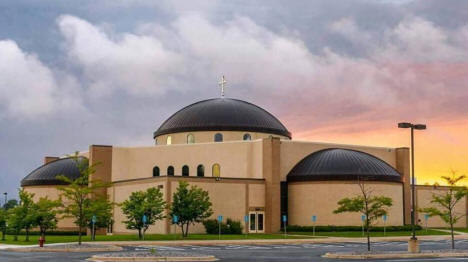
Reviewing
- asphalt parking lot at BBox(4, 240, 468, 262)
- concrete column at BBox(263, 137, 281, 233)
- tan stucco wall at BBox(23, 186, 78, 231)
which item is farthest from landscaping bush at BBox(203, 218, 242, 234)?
asphalt parking lot at BBox(4, 240, 468, 262)

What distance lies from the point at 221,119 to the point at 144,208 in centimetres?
2508

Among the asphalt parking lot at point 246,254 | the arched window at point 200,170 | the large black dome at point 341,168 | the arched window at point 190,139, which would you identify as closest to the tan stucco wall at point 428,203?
the large black dome at point 341,168

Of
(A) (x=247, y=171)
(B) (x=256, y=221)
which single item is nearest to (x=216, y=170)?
(A) (x=247, y=171)

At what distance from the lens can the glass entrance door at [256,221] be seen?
73606mm

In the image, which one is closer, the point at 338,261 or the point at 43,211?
the point at 338,261

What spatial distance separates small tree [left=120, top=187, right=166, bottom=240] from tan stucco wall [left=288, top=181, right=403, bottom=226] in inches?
680

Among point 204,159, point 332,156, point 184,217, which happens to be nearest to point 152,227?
point 184,217

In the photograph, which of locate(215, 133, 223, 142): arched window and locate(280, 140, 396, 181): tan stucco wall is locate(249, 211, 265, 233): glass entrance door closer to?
locate(280, 140, 396, 181): tan stucco wall

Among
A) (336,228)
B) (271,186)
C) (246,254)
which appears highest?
(271,186)

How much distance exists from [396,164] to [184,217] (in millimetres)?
32017

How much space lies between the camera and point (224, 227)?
7056 cm

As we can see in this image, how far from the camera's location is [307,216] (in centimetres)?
7550

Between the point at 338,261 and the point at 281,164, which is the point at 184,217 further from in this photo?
the point at 338,261

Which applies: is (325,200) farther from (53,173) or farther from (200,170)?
(53,173)
